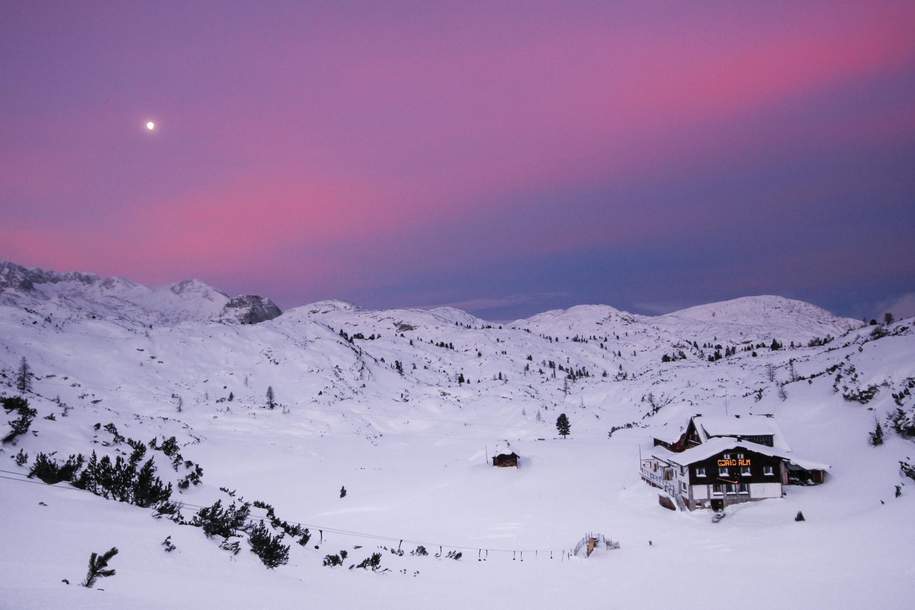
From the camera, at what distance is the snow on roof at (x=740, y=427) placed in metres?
47.1

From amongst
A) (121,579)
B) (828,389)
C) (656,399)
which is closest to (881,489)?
(828,389)

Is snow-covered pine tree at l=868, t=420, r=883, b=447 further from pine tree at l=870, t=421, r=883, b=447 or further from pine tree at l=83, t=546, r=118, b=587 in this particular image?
pine tree at l=83, t=546, r=118, b=587

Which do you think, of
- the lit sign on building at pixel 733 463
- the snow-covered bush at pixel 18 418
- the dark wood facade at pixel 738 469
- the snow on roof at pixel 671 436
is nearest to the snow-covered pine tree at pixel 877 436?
the dark wood facade at pixel 738 469

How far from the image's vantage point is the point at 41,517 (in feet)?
39.2

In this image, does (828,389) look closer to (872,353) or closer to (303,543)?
(872,353)

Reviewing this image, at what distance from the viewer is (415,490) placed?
53.2 m

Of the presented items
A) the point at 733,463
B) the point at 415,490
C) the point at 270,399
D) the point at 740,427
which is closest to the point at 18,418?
the point at 415,490

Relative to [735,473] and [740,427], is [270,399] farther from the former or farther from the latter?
[735,473]

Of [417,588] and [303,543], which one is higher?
[303,543]

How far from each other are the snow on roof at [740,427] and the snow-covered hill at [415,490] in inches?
182

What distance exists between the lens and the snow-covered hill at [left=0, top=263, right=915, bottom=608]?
40.9ft

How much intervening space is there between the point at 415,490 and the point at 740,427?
3402 cm

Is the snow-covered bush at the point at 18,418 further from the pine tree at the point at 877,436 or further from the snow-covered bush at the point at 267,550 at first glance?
the pine tree at the point at 877,436

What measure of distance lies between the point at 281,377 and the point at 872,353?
110872 mm
